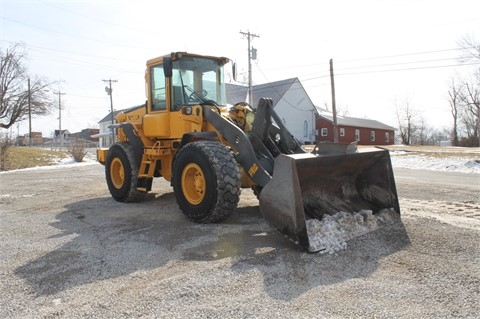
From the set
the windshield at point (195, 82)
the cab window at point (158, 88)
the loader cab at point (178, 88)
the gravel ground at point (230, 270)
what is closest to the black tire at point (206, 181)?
the gravel ground at point (230, 270)

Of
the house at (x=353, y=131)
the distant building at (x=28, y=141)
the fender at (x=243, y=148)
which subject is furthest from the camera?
the distant building at (x=28, y=141)

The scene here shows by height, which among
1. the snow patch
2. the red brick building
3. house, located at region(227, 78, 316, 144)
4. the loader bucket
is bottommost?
the snow patch

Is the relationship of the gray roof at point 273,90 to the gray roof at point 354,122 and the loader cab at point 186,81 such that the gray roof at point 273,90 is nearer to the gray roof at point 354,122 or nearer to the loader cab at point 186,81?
the gray roof at point 354,122

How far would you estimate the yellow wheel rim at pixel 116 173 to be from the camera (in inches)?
325

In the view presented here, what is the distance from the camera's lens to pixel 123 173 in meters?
7.92

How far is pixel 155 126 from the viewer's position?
734 centimetres

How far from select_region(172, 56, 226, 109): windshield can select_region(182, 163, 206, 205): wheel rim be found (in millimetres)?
1605

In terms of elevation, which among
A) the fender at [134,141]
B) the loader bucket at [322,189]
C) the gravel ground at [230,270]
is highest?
the fender at [134,141]

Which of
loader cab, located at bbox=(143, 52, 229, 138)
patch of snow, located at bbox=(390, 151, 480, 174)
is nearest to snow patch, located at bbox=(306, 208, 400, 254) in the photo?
loader cab, located at bbox=(143, 52, 229, 138)

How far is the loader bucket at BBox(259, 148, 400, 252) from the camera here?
4414mm

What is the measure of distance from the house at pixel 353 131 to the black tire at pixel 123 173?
3891 centimetres

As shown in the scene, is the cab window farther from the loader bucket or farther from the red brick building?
the red brick building

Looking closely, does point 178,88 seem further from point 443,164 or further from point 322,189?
point 443,164

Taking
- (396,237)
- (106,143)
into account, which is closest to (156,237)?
(396,237)
